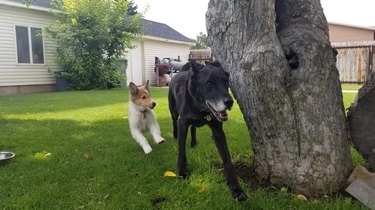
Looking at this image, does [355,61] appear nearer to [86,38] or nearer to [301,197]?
[86,38]

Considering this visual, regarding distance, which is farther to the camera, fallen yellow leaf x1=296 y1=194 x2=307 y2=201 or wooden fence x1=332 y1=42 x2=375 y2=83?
wooden fence x1=332 y1=42 x2=375 y2=83

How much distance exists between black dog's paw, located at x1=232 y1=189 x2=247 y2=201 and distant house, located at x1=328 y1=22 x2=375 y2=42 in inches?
1406

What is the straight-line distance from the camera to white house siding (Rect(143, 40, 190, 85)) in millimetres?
24031

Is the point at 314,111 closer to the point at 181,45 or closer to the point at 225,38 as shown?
the point at 225,38

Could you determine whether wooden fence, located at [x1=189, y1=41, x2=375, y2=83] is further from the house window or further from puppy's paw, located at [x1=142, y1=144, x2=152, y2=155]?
puppy's paw, located at [x1=142, y1=144, x2=152, y2=155]

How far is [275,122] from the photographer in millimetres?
3188

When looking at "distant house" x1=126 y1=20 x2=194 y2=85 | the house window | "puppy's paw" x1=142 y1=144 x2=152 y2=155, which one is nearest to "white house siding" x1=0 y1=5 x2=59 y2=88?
the house window

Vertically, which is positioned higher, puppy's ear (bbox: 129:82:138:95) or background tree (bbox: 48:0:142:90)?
background tree (bbox: 48:0:142:90)

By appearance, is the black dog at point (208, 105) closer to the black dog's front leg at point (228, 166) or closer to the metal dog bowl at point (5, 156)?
the black dog's front leg at point (228, 166)

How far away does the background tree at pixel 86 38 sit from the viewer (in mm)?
16000

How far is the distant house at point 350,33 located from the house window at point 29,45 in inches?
1131

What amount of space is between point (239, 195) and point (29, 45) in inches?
579

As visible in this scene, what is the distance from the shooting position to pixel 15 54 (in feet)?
48.6

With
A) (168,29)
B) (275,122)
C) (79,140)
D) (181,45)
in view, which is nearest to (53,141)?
(79,140)
